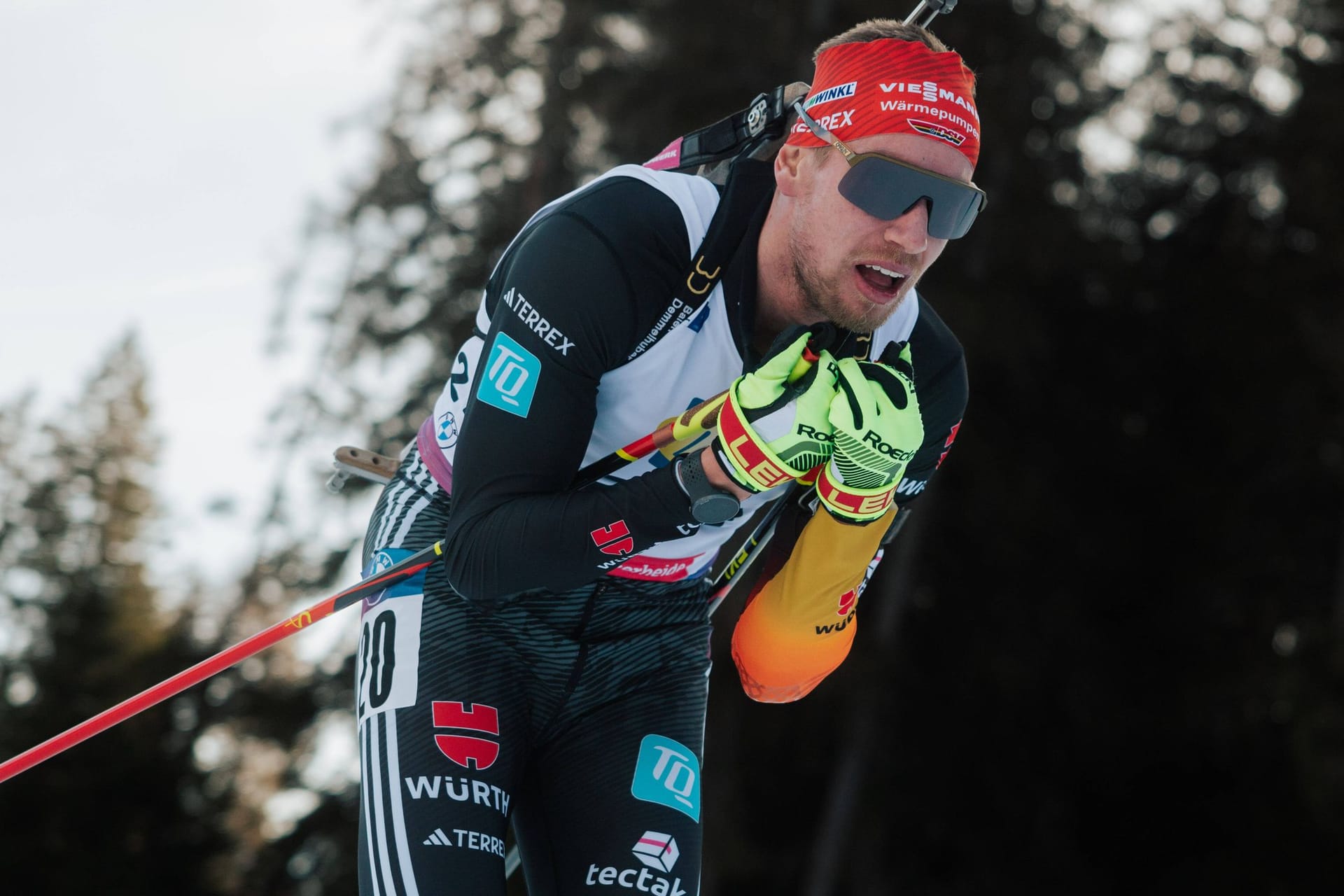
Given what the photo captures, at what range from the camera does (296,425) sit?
19.8m

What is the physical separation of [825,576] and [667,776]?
22.4 inches

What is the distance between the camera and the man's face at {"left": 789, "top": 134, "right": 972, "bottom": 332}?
326 cm

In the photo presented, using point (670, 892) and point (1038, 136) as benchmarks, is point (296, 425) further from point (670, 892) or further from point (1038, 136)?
point (670, 892)

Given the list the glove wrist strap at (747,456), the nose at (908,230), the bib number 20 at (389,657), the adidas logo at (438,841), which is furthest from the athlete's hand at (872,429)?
the adidas logo at (438,841)

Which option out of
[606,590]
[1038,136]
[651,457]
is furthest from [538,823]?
[1038,136]

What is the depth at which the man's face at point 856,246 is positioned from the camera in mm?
3258

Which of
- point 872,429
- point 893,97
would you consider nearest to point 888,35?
point 893,97

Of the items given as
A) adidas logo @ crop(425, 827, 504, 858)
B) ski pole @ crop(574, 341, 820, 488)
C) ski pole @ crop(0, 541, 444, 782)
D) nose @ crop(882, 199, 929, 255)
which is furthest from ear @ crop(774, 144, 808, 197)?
adidas logo @ crop(425, 827, 504, 858)

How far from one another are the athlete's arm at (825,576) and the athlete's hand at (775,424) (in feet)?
1.34

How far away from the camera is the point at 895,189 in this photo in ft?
10.7

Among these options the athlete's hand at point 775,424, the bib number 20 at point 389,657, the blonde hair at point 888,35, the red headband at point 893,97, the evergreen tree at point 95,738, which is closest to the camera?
the athlete's hand at point 775,424

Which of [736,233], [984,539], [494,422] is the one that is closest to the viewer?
[494,422]

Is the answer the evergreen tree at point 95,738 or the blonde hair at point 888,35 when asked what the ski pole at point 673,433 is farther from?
the evergreen tree at point 95,738

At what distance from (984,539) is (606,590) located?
52.3ft
